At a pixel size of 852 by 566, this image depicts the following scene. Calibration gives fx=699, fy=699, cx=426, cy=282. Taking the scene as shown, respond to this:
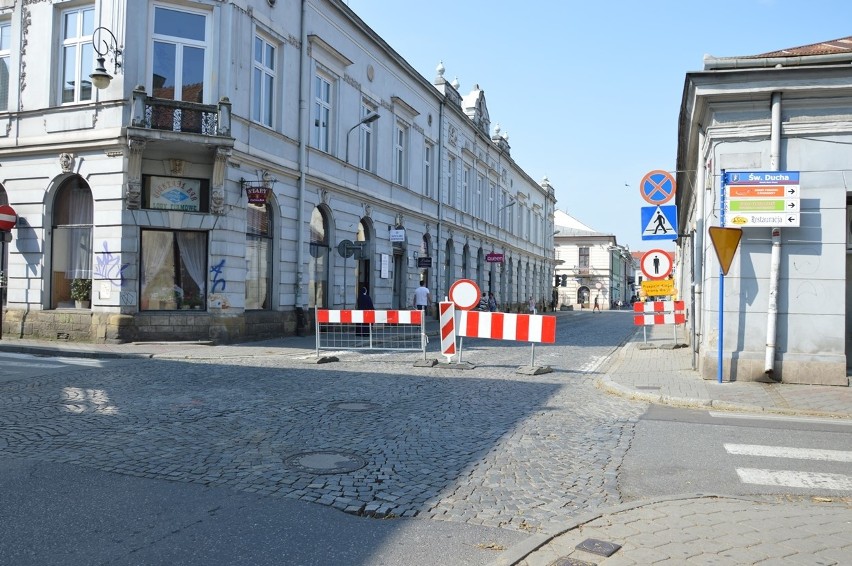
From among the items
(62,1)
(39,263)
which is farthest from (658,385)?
(62,1)

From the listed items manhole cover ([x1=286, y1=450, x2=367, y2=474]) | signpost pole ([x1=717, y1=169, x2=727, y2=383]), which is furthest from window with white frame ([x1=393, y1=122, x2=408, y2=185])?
manhole cover ([x1=286, y1=450, x2=367, y2=474])

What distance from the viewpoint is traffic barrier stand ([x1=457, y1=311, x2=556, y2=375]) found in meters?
12.5

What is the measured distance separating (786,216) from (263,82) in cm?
1491

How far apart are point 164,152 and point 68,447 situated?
41.1 feet

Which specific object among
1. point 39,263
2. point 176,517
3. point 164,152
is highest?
point 164,152

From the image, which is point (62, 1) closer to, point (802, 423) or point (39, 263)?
point (39, 263)

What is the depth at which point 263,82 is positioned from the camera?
20.2 metres

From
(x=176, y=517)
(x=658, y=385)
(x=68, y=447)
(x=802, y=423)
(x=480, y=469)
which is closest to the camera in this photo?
(x=176, y=517)

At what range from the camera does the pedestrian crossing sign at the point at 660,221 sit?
1251 cm

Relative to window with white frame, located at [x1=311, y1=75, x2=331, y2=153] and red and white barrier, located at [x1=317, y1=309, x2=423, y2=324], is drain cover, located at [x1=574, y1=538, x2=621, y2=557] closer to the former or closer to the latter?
red and white barrier, located at [x1=317, y1=309, x2=423, y2=324]

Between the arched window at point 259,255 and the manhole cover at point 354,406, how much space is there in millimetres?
11225

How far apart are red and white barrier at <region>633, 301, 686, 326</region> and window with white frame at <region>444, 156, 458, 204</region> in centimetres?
1623

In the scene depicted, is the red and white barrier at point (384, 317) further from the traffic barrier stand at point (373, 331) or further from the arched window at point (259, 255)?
the arched window at point (259, 255)

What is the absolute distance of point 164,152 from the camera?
1733 centimetres
